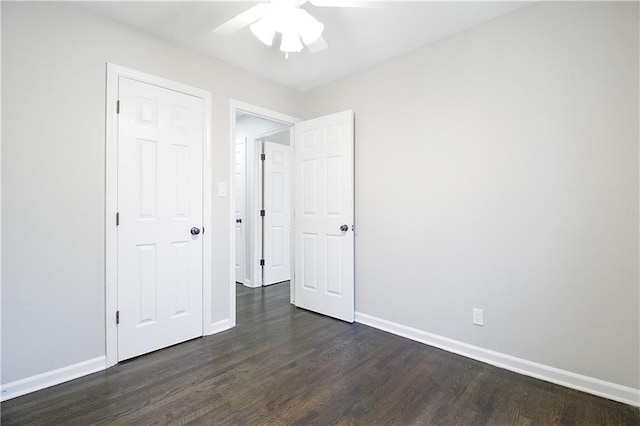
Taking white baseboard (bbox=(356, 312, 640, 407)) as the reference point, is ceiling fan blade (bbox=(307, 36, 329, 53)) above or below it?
above

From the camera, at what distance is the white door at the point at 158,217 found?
7.30ft

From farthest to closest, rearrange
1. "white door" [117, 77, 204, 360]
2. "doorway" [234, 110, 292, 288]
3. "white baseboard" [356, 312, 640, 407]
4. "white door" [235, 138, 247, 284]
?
"white door" [235, 138, 247, 284]
"doorway" [234, 110, 292, 288]
"white door" [117, 77, 204, 360]
"white baseboard" [356, 312, 640, 407]

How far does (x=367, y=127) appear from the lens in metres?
2.95

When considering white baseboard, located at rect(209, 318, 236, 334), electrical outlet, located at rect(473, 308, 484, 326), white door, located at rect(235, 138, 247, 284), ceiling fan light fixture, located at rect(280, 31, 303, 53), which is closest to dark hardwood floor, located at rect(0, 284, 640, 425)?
white baseboard, located at rect(209, 318, 236, 334)

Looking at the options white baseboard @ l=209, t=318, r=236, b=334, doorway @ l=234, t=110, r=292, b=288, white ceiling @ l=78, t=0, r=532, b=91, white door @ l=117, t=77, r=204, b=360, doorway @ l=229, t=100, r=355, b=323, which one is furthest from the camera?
doorway @ l=234, t=110, r=292, b=288

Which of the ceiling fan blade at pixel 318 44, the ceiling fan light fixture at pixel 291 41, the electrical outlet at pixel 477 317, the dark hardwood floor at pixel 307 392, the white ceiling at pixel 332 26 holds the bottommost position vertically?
the dark hardwood floor at pixel 307 392

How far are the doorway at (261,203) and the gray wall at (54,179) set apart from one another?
82.3 inches

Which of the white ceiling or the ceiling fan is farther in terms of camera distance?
the white ceiling

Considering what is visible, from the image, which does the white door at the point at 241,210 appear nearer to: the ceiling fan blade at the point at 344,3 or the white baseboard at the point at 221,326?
the white baseboard at the point at 221,326

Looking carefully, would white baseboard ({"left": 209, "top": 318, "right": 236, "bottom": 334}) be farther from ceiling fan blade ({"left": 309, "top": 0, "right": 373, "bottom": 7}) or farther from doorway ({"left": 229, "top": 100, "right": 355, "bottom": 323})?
ceiling fan blade ({"left": 309, "top": 0, "right": 373, "bottom": 7})

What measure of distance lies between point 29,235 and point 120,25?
61.8 inches

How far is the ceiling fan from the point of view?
5.63ft

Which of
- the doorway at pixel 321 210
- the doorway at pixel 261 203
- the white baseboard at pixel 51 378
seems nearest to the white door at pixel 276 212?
the doorway at pixel 261 203

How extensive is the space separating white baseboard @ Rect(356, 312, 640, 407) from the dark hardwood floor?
0.05 m
